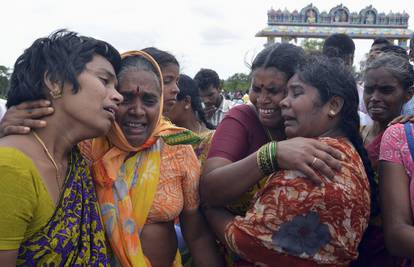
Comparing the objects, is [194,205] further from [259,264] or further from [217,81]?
[217,81]

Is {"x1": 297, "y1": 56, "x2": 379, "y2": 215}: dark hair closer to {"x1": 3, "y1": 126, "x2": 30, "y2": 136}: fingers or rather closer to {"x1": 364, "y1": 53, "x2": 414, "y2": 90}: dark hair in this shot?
{"x1": 364, "y1": 53, "x2": 414, "y2": 90}: dark hair

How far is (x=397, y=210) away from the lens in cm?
195

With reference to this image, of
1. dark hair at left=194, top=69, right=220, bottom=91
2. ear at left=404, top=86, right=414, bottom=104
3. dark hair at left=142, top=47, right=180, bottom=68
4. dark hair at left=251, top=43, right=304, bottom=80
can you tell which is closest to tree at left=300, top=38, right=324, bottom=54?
dark hair at left=251, top=43, right=304, bottom=80

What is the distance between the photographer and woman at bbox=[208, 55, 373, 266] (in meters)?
1.71

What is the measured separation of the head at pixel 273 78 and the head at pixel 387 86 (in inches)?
29.2

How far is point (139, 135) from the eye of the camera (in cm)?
214

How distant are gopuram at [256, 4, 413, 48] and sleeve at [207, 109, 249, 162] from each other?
1502 inches

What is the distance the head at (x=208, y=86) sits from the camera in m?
6.23

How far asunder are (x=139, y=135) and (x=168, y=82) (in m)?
1.35

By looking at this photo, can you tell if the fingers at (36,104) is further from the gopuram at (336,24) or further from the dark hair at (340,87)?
the gopuram at (336,24)

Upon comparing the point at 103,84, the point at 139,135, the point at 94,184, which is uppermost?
the point at 103,84

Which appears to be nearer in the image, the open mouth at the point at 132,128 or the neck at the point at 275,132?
the open mouth at the point at 132,128

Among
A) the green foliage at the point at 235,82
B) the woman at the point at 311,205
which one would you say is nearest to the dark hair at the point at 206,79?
the woman at the point at 311,205

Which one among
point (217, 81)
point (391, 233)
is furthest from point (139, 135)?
point (217, 81)
